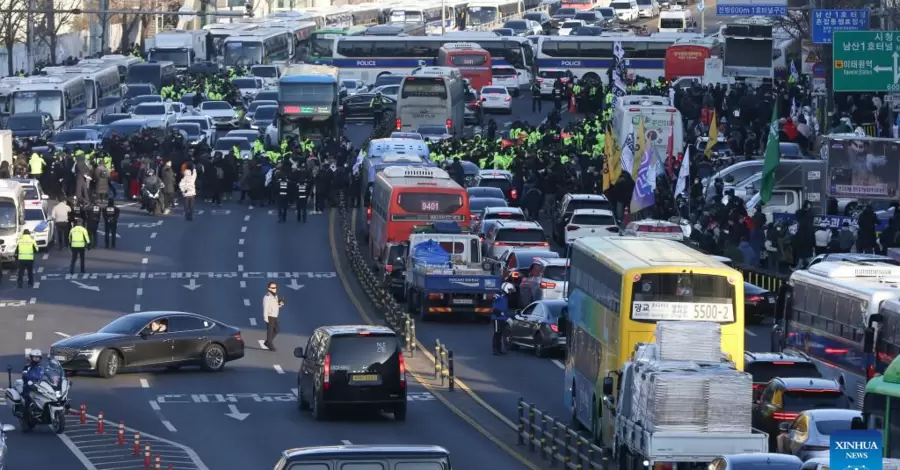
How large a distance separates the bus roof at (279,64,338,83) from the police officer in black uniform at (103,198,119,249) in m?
25.0

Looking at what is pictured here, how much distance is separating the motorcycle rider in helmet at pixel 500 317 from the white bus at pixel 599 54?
5971 cm

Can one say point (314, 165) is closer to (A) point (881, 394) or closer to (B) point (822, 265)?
(B) point (822, 265)

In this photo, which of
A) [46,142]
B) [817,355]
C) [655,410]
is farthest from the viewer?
[46,142]

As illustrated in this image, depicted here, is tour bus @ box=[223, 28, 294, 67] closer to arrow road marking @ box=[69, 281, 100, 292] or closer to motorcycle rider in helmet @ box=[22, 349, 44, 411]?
arrow road marking @ box=[69, 281, 100, 292]

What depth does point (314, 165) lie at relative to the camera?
6359cm

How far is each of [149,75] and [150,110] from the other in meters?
18.6

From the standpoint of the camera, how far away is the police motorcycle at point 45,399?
104 feet

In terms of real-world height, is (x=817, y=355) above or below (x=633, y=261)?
below

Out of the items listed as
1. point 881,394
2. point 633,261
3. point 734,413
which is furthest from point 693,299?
point 881,394

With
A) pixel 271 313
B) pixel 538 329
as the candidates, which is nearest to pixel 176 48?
pixel 271 313

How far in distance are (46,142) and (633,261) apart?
4277 centimetres

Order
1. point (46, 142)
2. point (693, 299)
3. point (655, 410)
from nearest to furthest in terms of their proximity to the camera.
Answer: point (655, 410) < point (693, 299) < point (46, 142)

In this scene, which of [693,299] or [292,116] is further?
[292,116]

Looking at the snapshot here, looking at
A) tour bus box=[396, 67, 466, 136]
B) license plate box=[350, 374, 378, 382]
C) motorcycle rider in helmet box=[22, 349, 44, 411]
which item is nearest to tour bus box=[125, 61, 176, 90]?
tour bus box=[396, 67, 466, 136]
